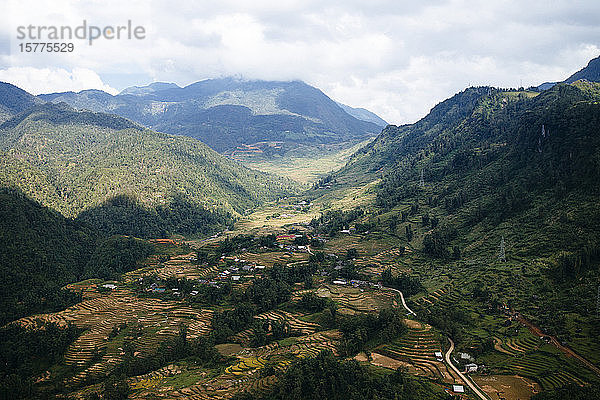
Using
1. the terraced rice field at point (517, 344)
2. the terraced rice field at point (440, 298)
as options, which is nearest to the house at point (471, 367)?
the terraced rice field at point (517, 344)

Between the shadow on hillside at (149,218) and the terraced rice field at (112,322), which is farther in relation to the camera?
the shadow on hillside at (149,218)

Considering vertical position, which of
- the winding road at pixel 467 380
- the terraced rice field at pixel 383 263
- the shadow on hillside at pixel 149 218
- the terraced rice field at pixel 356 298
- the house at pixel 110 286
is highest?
the shadow on hillside at pixel 149 218

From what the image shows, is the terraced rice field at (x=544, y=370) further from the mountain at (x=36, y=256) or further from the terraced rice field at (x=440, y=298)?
the mountain at (x=36, y=256)

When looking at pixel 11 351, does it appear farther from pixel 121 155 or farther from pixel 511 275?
pixel 121 155

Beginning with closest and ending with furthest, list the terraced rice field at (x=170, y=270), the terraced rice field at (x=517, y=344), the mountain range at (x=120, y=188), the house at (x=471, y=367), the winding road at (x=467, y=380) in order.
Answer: the winding road at (x=467, y=380), the house at (x=471, y=367), the terraced rice field at (x=517, y=344), the terraced rice field at (x=170, y=270), the mountain range at (x=120, y=188)

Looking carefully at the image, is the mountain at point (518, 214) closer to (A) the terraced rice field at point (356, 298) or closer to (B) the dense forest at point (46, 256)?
(A) the terraced rice field at point (356, 298)

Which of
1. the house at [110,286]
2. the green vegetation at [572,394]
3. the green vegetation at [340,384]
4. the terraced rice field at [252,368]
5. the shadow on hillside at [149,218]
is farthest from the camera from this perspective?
the shadow on hillside at [149,218]

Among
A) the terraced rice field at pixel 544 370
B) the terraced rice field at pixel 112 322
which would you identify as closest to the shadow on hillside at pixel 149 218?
the terraced rice field at pixel 112 322

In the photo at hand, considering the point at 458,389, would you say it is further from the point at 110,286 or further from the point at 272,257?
the point at 110,286

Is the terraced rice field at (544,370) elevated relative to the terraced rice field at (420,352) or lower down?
elevated
